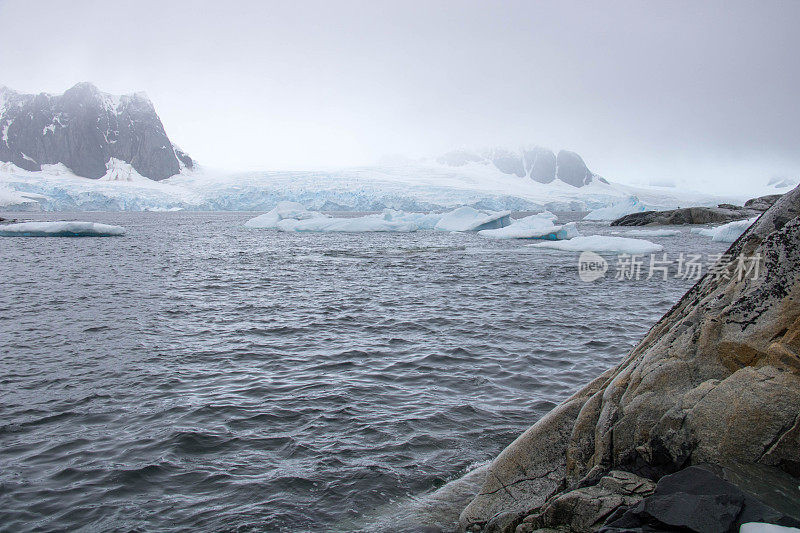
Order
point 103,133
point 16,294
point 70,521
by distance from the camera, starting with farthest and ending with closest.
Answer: point 103,133
point 16,294
point 70,521

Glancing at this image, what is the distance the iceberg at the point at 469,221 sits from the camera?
47800 mm

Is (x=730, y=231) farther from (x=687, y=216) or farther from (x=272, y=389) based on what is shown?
(x=272, y=389)

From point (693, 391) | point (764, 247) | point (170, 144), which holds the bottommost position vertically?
point (693, 391)

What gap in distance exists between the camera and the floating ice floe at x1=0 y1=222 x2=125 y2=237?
40.5 metres

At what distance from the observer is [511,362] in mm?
8836

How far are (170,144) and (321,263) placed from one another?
157988 millimetres

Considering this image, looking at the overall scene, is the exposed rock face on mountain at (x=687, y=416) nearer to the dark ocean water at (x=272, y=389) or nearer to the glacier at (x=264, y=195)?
the dark ocean water at (x=272, y=389)

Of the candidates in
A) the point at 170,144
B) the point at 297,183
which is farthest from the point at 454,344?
the point at 170,144

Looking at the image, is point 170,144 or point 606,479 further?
point 170,144

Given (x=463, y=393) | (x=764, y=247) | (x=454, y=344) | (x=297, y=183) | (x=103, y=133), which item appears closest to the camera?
(x=764, y=247)

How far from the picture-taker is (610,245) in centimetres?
2828

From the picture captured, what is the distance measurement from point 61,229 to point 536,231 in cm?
3498

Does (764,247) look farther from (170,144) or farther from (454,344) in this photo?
(170,144)

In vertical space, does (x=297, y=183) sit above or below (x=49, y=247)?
above
